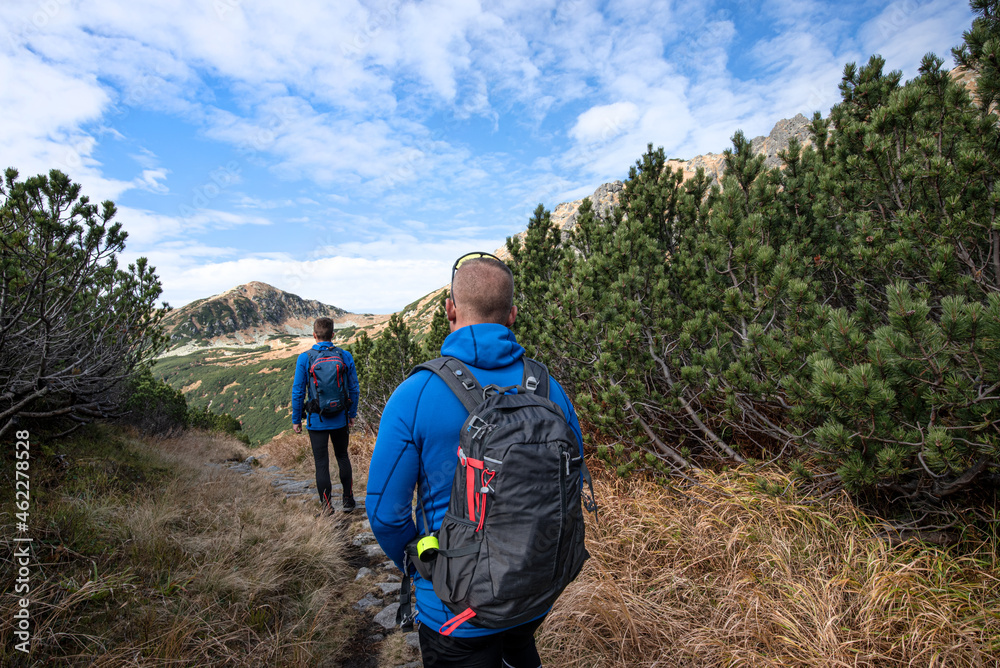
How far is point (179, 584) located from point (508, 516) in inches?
124

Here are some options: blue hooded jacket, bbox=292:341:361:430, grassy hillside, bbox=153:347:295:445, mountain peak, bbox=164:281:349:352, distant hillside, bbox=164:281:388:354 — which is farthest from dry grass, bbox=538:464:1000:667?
mountain peak, bbox=164:281:349:352

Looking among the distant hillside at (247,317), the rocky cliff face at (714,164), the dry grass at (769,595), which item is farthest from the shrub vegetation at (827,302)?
the distant hillside at (247,317)

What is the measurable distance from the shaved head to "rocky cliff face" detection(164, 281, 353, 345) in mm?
141490

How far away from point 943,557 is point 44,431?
935cm

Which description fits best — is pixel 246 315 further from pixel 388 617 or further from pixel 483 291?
pixel 483 291

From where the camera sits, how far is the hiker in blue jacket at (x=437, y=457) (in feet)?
5.08

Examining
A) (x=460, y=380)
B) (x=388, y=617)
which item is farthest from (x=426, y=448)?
(x=388, y=617)

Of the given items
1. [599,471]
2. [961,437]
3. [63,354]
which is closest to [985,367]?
[961,437]

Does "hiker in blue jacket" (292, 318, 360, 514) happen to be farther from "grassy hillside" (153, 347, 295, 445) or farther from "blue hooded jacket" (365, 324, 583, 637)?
"grassy hillside" (153, 347, 295, 445)

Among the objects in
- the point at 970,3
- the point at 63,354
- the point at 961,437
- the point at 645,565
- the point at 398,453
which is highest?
the point at 970,3

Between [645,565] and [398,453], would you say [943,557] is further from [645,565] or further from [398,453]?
[398,453]

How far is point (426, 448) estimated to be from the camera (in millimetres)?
1572

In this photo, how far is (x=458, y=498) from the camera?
1.45 m

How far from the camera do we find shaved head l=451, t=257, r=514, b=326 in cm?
172
